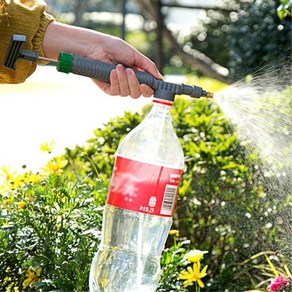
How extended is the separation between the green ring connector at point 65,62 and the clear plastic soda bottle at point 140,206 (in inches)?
11.6

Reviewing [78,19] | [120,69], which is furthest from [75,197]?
[78,19]

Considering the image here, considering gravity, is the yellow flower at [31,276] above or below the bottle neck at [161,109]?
below

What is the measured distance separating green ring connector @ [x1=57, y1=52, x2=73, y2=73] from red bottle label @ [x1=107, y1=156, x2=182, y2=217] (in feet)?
1.10

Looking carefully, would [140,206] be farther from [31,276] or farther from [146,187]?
[31,276]

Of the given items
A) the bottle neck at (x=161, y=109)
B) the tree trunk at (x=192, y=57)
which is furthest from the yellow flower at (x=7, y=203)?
the tree trunk at (x=192, y=57)

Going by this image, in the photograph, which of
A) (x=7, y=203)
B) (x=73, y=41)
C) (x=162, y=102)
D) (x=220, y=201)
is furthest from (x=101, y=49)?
(x=220, y=201)

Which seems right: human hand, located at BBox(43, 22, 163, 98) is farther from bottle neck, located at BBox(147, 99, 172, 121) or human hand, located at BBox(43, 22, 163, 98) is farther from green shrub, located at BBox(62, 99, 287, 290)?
green shrub, located at BBox(62, 99, 287, 290)

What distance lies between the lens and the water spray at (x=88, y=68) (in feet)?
9.82

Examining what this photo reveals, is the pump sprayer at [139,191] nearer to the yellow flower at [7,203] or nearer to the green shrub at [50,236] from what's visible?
the green shrub at [50,236]

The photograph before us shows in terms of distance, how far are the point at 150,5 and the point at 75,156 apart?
6509 mm

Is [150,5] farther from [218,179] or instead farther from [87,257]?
[87,257]

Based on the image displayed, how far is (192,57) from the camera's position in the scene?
10.4 meters

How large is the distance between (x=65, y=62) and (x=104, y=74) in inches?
5.7

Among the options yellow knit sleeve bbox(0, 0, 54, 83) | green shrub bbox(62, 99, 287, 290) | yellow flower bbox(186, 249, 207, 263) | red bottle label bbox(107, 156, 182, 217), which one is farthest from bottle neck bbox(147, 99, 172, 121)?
green shrub bbox(62, 99, 287, 290)
